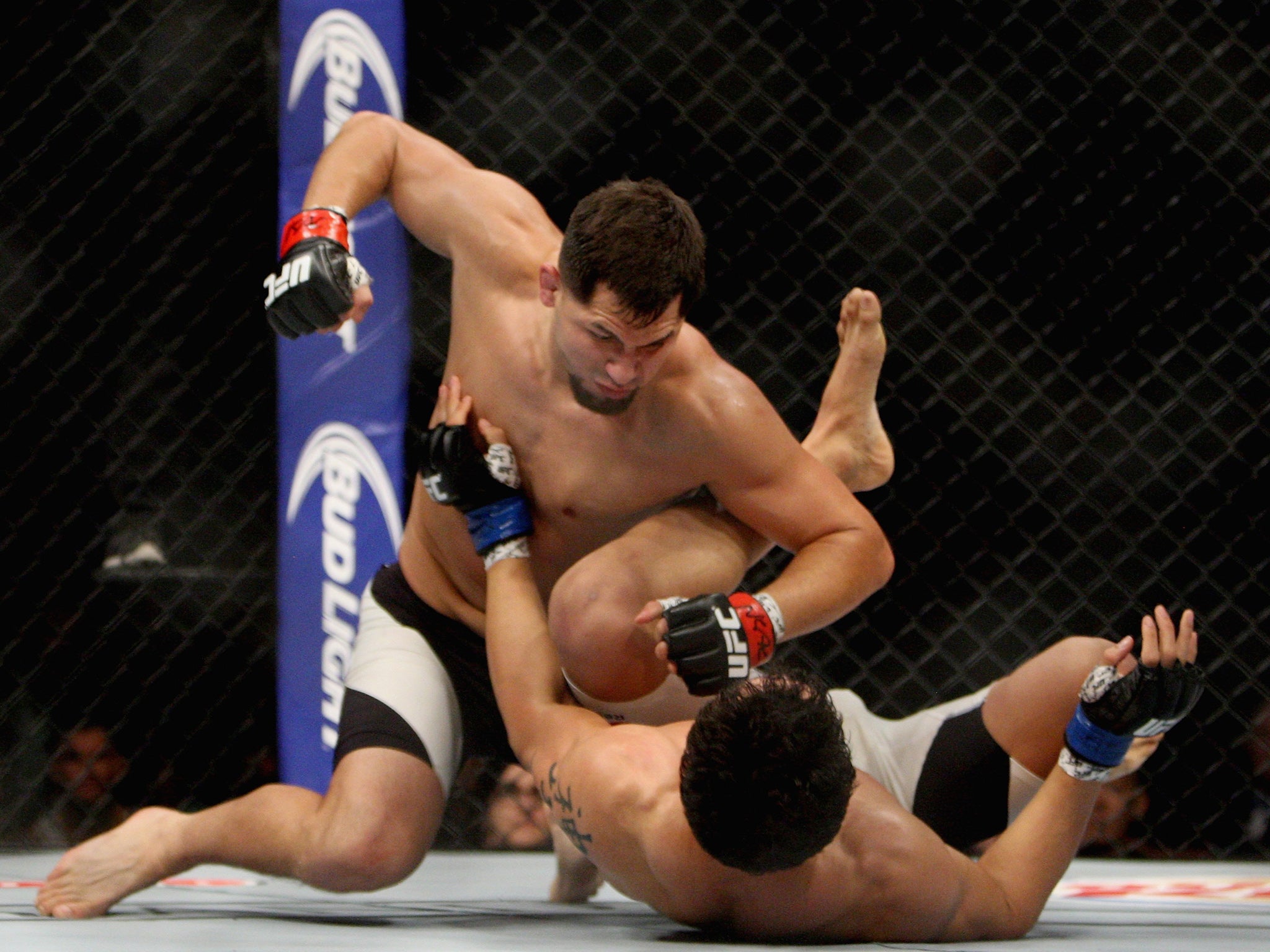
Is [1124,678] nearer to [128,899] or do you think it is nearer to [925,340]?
[128,899]

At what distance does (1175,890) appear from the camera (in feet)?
6.59

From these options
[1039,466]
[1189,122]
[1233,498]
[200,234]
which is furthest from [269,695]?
[1189,122]

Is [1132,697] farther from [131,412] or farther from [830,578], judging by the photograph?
[131,412]

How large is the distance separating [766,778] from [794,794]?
3cm

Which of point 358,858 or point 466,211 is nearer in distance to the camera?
point 358,858

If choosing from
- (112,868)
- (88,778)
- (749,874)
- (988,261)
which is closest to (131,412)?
(88,778)

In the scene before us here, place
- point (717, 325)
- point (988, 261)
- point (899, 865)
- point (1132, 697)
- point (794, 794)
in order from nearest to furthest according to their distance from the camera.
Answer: point (794, 794) < point (899, 865) < point (1132, 697) < point (717, 325) < point (988, 261)

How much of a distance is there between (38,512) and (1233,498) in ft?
8.52

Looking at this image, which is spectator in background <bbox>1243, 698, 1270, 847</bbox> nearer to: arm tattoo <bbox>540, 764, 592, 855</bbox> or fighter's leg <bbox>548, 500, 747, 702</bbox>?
fighter's leg <bbox>548, 500, 747, 702</bbox>

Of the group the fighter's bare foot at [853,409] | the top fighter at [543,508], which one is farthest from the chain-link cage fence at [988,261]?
the top fighter at [543,508]

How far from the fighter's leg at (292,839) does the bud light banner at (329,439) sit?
0.70 meters

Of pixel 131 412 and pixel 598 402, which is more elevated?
pixel 131 412

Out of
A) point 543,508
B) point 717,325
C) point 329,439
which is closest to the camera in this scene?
point 543,508

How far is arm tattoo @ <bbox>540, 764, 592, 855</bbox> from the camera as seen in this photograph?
1.28 metres
